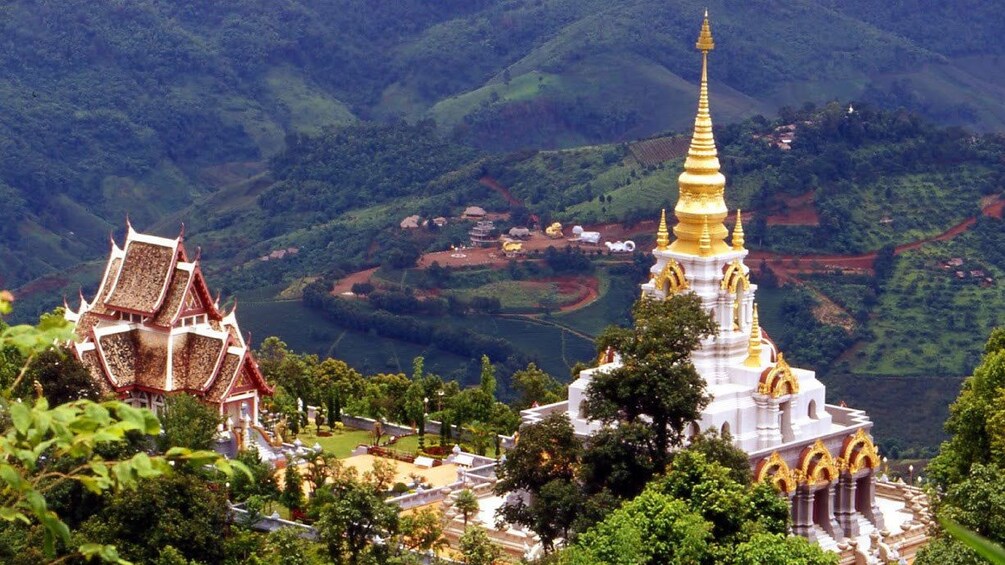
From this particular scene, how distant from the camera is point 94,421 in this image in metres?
13.8

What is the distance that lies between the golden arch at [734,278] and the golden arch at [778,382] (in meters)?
1.93

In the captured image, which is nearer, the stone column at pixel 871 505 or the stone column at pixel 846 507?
the stone column at pixel 846 507

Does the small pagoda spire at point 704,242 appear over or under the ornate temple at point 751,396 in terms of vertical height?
over

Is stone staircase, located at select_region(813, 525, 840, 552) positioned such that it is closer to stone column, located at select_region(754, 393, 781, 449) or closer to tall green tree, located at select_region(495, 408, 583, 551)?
stone column, located at select_region(754, 393, 781, 449)

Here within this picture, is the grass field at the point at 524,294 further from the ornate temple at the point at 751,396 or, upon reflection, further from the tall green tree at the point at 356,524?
the tall green tree at the point at 356,524

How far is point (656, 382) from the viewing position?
3572 centimetres

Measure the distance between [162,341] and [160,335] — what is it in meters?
Result: 0.14

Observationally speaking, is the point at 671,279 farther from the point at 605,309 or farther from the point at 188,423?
the point at 605,309

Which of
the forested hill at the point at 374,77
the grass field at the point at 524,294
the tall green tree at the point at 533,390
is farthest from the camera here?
the forested hill at the point at 374,77

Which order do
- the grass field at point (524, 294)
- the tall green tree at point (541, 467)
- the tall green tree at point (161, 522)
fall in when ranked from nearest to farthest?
the tall green tree at point (161, 522), the tall green tree at point (541, 467), the grass field at point (524, 294)

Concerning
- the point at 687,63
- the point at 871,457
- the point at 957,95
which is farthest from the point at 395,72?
the point at 871,457

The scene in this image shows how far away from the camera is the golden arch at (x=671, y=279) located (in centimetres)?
3984

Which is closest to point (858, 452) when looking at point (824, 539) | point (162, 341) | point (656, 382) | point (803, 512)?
point (803, 512)

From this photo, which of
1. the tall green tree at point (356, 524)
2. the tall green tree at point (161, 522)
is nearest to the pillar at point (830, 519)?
the tall green tree at point (356, 524)
